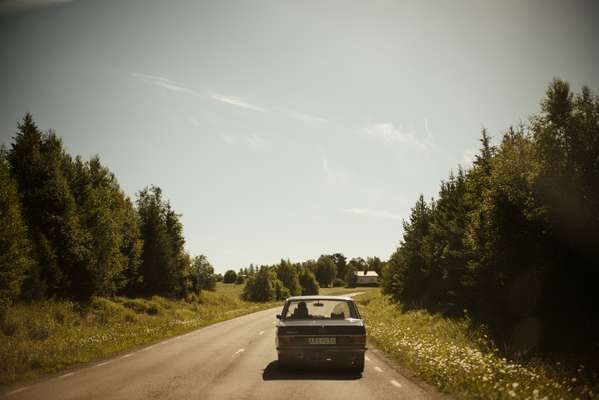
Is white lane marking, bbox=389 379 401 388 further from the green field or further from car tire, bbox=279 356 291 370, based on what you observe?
the green field

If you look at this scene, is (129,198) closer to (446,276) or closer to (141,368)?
(446,276)

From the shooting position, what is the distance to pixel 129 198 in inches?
2127

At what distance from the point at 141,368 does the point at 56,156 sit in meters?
22.4

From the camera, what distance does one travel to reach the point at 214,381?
8.50 metres

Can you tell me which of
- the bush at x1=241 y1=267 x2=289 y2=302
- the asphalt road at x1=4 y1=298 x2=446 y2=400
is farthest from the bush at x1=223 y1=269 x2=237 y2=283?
the asphalt road at x1=4 y1=298 x2=446 y2=400

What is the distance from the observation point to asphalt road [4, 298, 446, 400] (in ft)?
→ 23.9

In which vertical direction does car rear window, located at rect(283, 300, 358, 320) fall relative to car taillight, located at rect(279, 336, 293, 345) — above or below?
above

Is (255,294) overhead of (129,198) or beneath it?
beneath

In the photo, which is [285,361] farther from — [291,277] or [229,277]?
[229,277]

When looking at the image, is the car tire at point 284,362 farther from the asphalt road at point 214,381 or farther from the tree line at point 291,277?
the tree line at point 291,277

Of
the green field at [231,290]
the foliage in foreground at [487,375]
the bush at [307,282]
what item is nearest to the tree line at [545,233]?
the foliage in foreground at [487,375]

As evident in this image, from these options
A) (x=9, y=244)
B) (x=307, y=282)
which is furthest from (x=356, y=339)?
(x=307, y=282)

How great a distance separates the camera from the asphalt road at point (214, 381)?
7277 millimetres

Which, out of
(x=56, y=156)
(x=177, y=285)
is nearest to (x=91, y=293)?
(x=56, y=156)
